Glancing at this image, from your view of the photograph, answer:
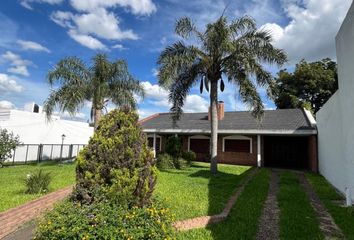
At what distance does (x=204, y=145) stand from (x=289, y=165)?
6977mm

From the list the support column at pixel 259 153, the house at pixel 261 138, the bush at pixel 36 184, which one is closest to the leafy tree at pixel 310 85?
the house at pixel 261 138

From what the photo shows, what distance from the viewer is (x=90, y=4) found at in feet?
32.8

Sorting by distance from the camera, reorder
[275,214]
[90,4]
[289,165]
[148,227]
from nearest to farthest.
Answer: [148,227] → [275,214] → [90,4] → [289,165]

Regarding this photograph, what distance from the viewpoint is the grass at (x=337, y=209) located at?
565cm

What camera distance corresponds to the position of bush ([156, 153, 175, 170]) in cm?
1619

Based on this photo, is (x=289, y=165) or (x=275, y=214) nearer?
(x=275, y=214)

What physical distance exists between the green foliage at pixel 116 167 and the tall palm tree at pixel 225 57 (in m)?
8.68

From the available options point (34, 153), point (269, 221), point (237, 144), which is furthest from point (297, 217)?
point (34, 153)

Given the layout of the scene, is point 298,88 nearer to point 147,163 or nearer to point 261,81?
point 261,81

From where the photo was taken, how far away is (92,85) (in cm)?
1798

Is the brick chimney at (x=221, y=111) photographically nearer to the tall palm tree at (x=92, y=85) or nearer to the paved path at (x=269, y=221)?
the tall palm tree at (x=92, y=85)

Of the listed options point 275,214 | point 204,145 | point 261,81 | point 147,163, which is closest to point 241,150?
point 204,145

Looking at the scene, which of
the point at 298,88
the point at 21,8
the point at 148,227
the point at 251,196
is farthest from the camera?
the point at 298,88

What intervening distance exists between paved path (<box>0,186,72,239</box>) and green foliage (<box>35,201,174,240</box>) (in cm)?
184
